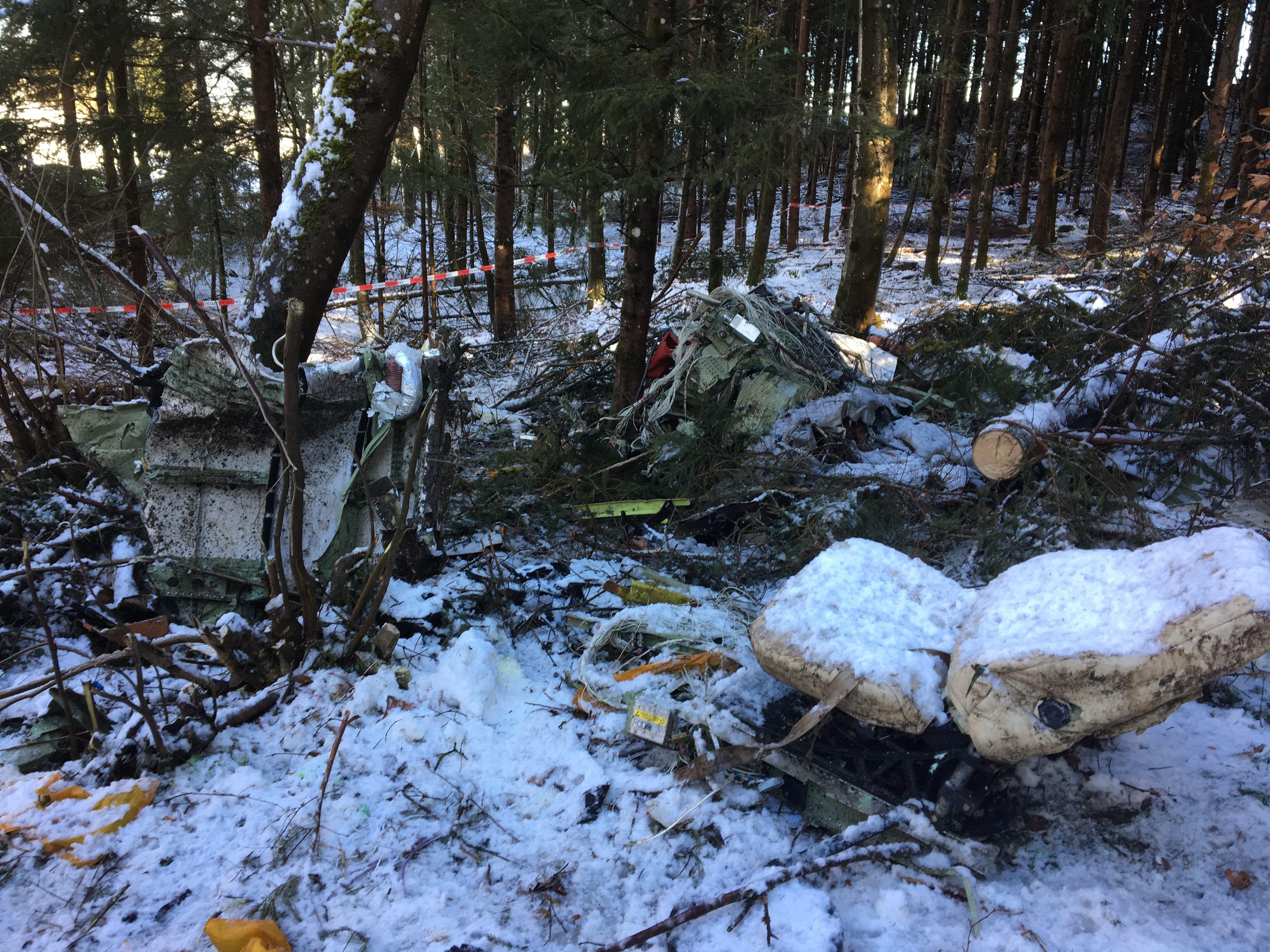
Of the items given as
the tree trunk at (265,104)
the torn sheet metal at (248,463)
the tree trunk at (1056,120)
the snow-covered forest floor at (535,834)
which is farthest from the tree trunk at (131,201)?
the tree trunk at (1056,120)

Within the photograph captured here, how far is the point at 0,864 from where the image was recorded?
226cm

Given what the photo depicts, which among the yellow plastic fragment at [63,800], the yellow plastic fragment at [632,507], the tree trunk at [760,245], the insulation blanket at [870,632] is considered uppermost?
the tree trunk at [760,245]

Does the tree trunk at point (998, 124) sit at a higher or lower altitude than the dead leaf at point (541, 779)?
higher

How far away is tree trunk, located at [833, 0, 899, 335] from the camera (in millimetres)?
7637

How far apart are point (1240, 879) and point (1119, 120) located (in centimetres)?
1571

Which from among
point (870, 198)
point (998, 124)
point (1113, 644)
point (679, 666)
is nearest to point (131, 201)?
point (870, 198)

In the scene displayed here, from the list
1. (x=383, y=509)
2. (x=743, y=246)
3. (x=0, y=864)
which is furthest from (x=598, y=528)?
(x=743, y=246)

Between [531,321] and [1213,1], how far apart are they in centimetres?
2022

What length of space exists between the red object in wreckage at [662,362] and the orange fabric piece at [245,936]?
528cm

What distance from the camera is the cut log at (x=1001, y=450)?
4.22 m

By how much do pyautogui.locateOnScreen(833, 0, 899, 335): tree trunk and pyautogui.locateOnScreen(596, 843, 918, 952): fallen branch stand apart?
6.06 metres

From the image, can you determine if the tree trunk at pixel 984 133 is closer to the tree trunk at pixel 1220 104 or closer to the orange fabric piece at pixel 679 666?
the tree trunk at pixel 1220 104

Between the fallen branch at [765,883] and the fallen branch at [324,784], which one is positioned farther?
the fallen branch at [324,784]

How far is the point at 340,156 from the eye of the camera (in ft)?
13.5
